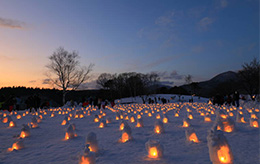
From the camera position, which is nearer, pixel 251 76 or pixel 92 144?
pixel 92 144

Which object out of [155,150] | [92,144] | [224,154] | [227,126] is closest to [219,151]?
[224,154]

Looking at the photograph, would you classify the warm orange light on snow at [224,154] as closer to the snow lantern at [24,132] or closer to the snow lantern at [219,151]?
the snow lantern at [219,151]

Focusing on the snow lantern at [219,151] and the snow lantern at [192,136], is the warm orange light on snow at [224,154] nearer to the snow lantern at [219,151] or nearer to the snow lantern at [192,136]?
the snow lantern at [219,151]

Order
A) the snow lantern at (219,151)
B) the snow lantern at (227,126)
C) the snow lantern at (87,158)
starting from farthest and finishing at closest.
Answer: the snow lantern at (227,126), the snow lantern at (87,158), the snow lantern at (219,151)

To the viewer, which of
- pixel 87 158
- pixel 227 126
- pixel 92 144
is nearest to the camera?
pixel 87 158

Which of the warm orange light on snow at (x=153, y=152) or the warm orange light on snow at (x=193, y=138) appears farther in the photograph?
the warm orange light on snow at (x=193, y=138)

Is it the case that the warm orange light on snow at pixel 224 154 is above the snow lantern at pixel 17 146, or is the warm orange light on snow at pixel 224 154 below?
above

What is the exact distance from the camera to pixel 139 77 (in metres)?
54.1

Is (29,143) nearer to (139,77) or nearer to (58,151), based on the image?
(58,151)

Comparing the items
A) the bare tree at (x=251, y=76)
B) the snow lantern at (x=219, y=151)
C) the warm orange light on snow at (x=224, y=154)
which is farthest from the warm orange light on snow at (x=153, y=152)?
the bare tree at (x=251, y=76)

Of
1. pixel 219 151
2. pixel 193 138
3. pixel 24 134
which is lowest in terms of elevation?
pixel 193 138

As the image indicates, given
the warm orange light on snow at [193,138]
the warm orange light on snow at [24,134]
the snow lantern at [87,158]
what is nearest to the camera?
the snow lantern at [87,158]

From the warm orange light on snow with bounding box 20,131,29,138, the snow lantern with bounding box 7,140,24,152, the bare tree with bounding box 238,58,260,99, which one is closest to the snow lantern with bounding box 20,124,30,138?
the warm orange light on snow with bounding box 20,131,29,138

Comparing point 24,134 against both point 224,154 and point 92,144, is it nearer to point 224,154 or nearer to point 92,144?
point 92,144
